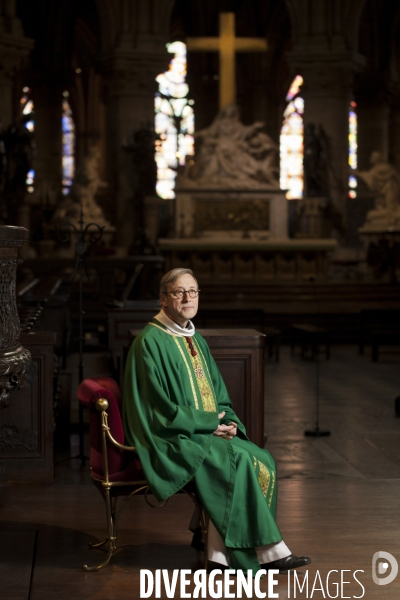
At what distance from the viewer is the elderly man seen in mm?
4367

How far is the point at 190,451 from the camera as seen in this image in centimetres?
439

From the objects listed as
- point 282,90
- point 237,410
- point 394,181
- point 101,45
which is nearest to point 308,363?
point 237,410

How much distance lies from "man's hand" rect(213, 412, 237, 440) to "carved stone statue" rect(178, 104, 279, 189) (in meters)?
17.4

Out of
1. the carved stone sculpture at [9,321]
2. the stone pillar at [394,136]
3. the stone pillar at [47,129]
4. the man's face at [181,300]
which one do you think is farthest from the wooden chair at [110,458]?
the stone pillar at [394,136]

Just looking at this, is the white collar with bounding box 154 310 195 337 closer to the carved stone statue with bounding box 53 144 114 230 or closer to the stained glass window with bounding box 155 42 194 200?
the carved stone statue with bounding box 53 144 114 230

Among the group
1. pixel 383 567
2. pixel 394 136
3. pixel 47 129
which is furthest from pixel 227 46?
pixel 383 567

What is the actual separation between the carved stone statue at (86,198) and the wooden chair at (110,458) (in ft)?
59.8

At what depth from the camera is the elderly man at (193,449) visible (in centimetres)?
437

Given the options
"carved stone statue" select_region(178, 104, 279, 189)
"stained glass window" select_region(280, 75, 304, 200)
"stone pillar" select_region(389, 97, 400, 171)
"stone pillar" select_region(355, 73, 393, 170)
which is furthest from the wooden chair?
"stained glass window" select_region(280, 75, 304, 200)

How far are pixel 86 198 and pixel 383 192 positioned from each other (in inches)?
257

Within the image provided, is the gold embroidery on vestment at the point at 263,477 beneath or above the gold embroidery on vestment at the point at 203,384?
beneath

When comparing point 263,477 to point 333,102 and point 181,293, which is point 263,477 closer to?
point 181,293

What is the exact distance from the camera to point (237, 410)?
244 inches

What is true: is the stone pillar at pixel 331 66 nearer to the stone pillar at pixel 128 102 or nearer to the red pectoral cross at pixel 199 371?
the stone pillar at pixel 128 102
